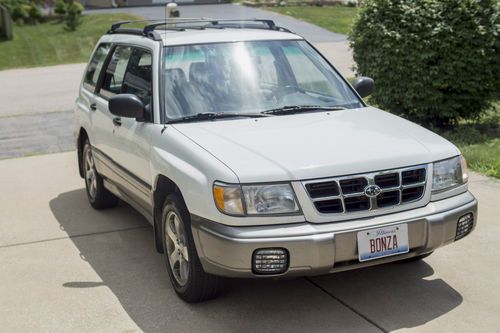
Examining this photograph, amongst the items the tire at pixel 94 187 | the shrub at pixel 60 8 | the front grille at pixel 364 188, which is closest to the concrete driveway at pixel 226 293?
the tire at pixel 94 187

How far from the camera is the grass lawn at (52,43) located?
23.8m

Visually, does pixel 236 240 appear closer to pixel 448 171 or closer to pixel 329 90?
pixel 448 171

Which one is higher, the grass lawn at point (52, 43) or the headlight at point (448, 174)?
the headlight at point (448, 174)

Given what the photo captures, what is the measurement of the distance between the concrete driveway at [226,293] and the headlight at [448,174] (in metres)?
0.72

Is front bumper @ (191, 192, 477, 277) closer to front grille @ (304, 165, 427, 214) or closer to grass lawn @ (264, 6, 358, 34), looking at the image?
front grille @ (304, 165, 427, 214)

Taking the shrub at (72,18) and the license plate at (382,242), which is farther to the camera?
the shrub at (72,18)

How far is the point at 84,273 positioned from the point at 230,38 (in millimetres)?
2072

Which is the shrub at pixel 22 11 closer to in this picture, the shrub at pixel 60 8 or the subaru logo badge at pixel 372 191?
the shrub at pixel 60 8

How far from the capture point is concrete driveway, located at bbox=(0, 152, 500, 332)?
454cm

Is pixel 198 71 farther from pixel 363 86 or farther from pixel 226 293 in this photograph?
pixel 226 293

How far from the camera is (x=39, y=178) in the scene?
8664 mm

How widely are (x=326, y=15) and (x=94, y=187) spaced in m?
24.4

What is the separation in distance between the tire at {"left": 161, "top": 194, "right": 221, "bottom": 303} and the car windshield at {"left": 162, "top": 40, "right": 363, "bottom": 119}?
0.77 m

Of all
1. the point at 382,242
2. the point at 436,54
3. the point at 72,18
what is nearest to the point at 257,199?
the point at 382,242
